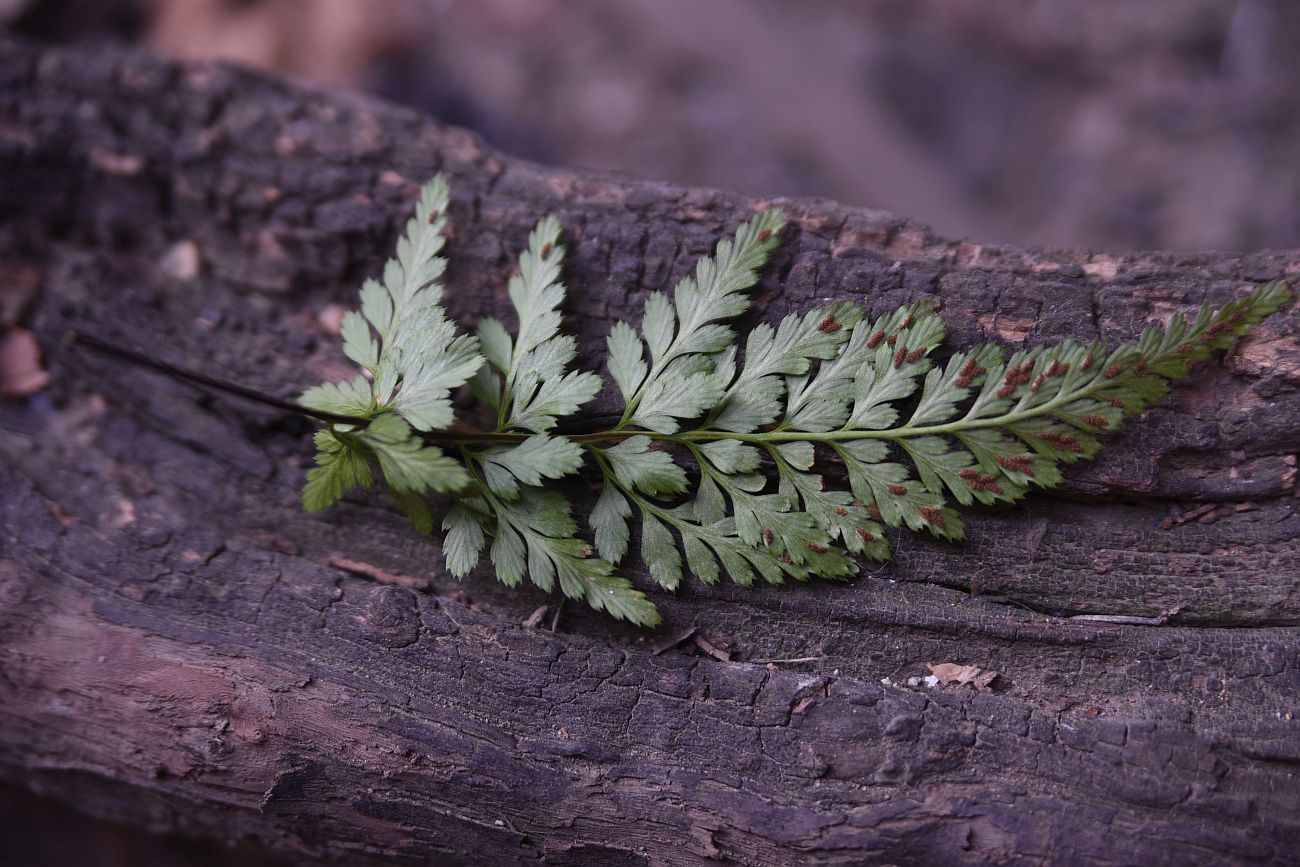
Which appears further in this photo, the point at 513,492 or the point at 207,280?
the point at 207,280

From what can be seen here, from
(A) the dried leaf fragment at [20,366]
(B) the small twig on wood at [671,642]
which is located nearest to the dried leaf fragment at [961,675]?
(B) the small twig on wood at [671,642]

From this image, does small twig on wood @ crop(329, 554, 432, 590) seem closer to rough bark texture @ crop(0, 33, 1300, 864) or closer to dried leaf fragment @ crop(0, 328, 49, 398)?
rough bark texture @ crop(0, 33, 1300, 864)

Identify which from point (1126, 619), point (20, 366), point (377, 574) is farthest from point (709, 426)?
point (20, 366)

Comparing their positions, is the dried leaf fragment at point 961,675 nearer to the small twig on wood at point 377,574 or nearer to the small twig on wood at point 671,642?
the small twig on wood at point 671,642

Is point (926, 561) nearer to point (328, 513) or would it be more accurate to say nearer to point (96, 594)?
point (328, 513)

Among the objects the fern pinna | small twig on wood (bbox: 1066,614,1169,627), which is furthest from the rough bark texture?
the fern pinna

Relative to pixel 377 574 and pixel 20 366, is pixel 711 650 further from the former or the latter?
pixel 20 366

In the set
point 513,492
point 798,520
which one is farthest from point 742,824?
point 513,492
